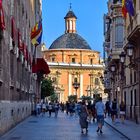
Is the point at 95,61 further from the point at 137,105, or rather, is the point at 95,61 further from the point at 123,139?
the point at 123,139

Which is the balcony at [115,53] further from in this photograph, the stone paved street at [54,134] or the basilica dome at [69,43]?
the basilica dome at [69,43]


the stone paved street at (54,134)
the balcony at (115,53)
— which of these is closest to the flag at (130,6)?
the stone paved street at (54,134)

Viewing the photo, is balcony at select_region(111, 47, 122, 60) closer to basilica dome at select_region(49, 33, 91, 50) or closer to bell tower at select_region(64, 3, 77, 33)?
basilica dome at select_region(49, 33, 91, 50)

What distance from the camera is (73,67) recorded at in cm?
15188

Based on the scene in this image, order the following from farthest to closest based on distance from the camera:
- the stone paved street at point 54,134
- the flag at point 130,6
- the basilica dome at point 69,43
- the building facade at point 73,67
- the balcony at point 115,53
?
the basilica dome at point 69,43 → the building facade at point 73,67 → the balcony at point 115,53 → the flag at point 130,6 → the stone paved street at point 54,134

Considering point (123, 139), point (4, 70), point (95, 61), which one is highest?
point (95, 61)

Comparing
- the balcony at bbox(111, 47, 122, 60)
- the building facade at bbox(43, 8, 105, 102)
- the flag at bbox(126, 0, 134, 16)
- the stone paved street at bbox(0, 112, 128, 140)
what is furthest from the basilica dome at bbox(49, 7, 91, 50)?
the stone paved street at bbox(0, 112, 128, 140)

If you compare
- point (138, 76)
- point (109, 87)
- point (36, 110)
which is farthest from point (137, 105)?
point (109, 87)

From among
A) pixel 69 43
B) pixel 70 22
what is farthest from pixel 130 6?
pixel 70 22

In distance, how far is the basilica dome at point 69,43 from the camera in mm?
158125

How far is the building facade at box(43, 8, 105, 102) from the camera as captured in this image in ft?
496

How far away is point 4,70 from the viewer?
2427 cm

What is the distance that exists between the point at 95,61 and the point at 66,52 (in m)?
8.54

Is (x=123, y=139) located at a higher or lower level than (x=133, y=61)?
lower
